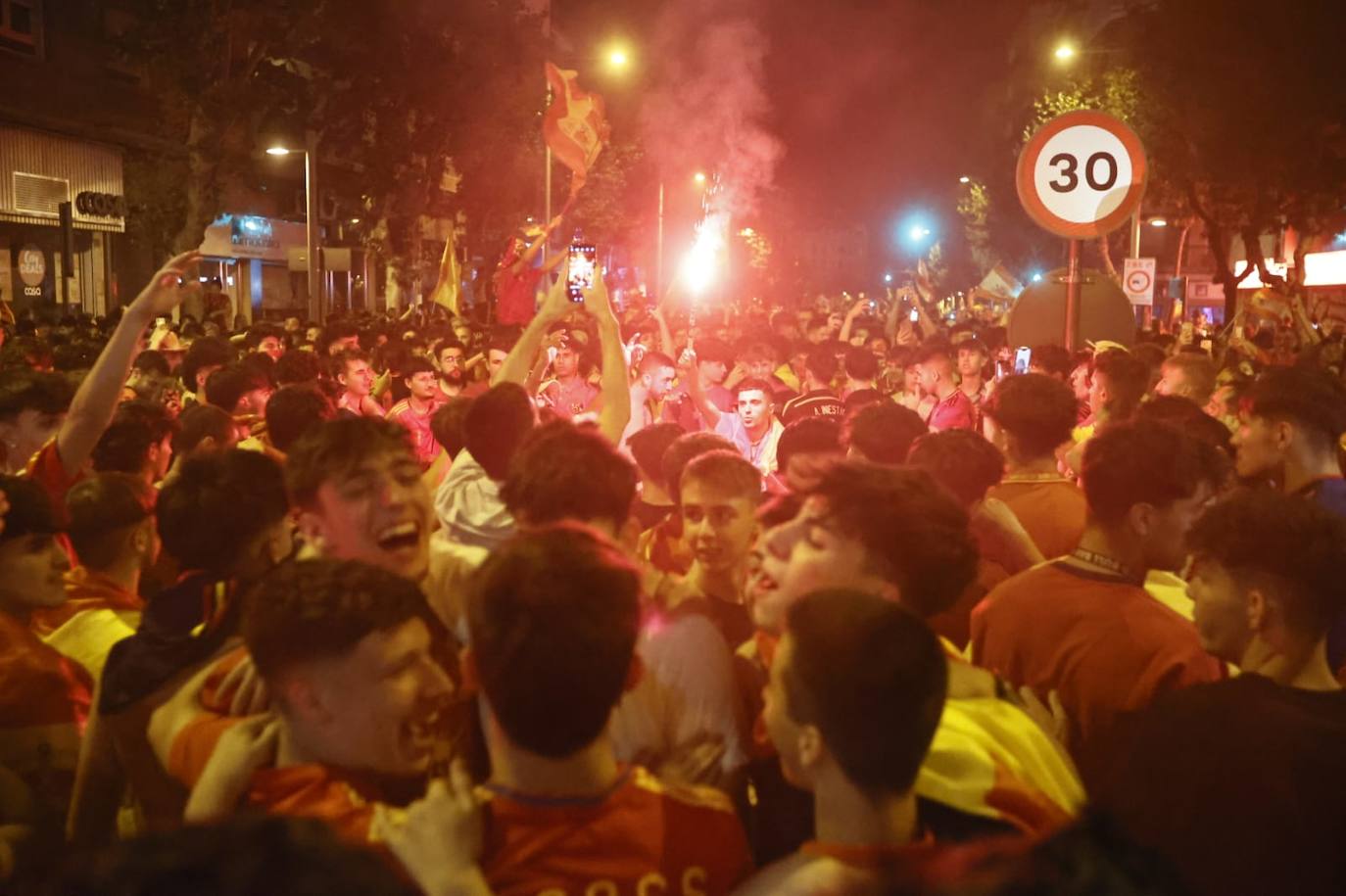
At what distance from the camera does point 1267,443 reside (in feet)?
19.1

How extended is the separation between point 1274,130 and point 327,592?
28.3m

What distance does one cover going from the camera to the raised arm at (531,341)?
5902mm

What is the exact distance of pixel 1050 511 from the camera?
5.49 meters

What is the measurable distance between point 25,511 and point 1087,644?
10.7 ft

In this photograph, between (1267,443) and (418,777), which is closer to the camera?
(418,777)

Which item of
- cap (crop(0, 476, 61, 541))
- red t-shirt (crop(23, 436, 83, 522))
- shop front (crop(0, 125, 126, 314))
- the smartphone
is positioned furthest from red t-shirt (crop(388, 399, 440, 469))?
the smartphone

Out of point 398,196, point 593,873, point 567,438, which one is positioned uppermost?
point 398,196

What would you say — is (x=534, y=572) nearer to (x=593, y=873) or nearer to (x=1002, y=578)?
(x=593, y=873)

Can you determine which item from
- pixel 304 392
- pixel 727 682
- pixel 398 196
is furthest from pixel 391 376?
pixel 398 196

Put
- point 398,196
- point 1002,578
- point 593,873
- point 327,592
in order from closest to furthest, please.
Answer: point 593,873 < point 327,592 < point 1002,578 < point 398,196

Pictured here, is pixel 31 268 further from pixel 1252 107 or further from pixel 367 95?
pixel 1252 107

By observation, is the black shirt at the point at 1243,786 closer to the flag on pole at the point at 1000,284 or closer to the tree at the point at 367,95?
the flag on pole at the point at 1000,284

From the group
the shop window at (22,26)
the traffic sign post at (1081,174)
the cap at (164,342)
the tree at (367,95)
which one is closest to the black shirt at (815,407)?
the traffic sign post at (1081,174)

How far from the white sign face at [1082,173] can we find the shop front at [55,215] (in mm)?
23022
